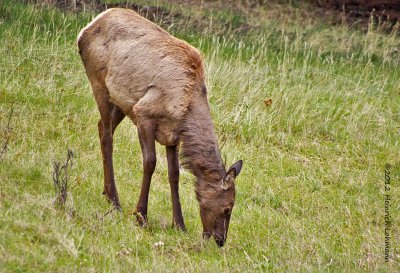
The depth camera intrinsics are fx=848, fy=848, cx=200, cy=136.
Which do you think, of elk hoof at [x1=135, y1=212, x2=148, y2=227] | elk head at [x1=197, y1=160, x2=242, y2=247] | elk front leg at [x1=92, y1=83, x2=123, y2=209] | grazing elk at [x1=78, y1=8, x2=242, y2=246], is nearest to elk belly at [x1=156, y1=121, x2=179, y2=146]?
grazing elk at [x1=78, y1=8, x2=242, y2=246]

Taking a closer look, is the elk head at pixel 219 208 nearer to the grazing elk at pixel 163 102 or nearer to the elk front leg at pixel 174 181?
the grazing elk at pixel 163 102

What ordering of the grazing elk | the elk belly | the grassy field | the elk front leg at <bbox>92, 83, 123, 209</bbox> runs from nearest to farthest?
the grassy field
the grazing elk
the elk belly
the elk front leg at <bbox>92, 83, 123, 209</bbox>

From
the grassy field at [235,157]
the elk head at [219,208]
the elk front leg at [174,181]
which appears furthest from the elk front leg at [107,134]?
the elk head at [219,208]

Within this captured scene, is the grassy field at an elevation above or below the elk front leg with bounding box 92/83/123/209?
below

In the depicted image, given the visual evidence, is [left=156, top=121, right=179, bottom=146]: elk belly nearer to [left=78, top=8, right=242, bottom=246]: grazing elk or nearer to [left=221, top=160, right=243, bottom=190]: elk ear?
[left=78, top=8, right=242, bottom=246]: grazing elk

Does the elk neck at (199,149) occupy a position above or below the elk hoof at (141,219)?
above

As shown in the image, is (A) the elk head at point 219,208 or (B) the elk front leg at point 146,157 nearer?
(A) the elk head at point 219,208

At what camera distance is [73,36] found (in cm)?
1298

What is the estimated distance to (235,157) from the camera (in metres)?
10.5

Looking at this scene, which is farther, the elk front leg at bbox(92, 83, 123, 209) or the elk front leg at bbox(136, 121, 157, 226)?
the elk front leg at bbox(92, 83, 123, 209)

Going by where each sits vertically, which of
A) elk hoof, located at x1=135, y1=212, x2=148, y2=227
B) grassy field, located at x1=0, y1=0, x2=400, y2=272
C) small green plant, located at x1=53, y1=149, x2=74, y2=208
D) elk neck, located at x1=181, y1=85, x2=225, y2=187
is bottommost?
grassy field, located at x1=0, y1=0, x2=400, y2=272

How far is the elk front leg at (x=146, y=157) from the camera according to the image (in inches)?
316

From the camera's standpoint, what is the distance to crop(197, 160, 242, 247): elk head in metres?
7.87

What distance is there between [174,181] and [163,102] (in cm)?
80
